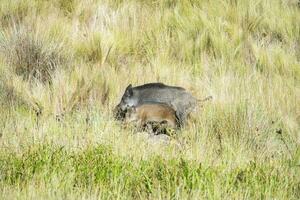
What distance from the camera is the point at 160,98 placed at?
6.11m

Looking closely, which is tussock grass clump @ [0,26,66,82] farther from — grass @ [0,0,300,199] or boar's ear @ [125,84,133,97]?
boar's ear @ [125,84,133,97]

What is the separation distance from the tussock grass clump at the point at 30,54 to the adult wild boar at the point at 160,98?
4.45 feet

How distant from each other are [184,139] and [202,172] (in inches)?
46.9

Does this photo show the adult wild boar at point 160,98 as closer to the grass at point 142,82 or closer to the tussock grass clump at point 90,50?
the grass at point 142,82

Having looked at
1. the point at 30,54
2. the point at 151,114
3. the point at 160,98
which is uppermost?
the point at 30,54

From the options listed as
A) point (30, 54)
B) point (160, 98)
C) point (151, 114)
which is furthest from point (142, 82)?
point (30, 54)

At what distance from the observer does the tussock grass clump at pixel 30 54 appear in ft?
23.7

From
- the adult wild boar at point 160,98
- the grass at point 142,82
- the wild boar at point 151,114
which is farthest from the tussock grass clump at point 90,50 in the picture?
the wild boar at point 151,114

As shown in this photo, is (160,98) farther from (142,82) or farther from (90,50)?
(90,50)

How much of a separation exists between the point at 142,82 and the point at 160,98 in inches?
41.2

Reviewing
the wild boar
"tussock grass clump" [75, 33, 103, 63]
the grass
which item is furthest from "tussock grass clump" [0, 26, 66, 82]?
the wild boar

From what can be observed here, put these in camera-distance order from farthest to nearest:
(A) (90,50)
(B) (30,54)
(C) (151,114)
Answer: (A) (90,50)
(B) (30,54)
(C) (151,114)

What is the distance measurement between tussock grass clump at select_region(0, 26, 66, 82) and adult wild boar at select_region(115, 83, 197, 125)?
1356 millimetres

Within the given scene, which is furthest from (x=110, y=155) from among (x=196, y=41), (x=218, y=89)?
(x=196, y=41)
